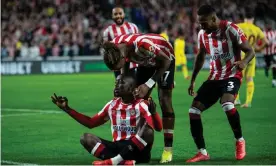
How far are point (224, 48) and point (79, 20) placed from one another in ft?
105

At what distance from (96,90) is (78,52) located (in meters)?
14.5

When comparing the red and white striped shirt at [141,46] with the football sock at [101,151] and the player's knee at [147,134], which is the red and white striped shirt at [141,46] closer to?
the player's knee at [147,134]

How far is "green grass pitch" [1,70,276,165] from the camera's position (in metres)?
9.79

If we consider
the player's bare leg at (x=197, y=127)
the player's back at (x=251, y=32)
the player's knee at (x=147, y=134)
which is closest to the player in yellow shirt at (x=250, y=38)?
the player's back at (x=251, y=32)

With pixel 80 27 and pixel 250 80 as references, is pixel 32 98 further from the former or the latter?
pixel 80 27

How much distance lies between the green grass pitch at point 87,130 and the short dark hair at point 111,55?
1.58 m

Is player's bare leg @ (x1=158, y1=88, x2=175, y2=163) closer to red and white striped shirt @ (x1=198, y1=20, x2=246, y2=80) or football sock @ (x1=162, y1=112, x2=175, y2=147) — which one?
football sock @ (x1=162, y1=112, x2=175, y2=147)

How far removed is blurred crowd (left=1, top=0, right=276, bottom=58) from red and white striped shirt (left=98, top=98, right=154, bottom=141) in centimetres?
2853

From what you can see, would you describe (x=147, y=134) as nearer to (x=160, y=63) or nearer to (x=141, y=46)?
(x=160, y=63)

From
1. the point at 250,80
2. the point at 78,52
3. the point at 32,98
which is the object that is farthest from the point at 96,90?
the point at 78,52

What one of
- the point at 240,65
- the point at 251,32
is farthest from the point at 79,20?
the point at 240,65

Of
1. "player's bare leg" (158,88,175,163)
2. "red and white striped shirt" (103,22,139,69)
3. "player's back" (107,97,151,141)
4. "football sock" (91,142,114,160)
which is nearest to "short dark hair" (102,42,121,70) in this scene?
"player's back" (107,97,151,141)

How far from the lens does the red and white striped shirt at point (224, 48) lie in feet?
31.7

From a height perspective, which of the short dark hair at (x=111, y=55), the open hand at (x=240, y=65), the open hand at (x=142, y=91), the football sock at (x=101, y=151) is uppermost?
the short dark hair at (x=111, y=55)
